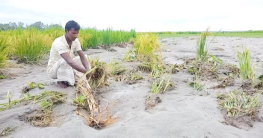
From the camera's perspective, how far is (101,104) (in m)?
A: 3.12

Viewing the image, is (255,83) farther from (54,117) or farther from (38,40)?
(38,40)

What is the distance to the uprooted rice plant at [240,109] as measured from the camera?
8.30 ft

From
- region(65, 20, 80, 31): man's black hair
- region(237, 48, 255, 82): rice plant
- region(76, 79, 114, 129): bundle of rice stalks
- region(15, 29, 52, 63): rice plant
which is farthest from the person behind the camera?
region(15, 29, 52, 63): rice plant

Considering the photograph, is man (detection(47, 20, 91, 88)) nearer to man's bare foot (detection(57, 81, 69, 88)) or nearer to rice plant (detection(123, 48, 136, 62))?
man's bare foot (detection(57, 81, 69, 88))

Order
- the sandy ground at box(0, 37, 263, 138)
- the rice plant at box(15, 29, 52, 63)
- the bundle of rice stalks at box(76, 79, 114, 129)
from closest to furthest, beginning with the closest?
1. the sandy ground at box(0, 37, 263, 138)
2. the bundle of rice stalks at box(76, 79, 114, 129)
3. the rice plant at box(15, 29, 52, 63)

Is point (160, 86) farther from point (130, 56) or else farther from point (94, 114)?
point (130, 56)

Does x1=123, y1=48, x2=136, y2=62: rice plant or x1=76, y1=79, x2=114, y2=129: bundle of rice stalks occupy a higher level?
x1=123, y1=48, x2=136, y2=62: rice plant

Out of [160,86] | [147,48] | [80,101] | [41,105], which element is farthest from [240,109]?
[147,48]

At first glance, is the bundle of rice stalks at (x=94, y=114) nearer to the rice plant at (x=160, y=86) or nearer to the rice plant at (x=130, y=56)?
the rice plant at (x=160, y=86)

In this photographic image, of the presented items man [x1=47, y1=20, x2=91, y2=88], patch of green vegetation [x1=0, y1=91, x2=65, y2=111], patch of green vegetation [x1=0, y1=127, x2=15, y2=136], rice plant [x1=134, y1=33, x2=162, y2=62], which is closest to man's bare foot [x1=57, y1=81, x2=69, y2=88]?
man [x1=47, y1=20, x2=91, y2=88]

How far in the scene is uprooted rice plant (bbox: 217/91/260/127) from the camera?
8.30 ft

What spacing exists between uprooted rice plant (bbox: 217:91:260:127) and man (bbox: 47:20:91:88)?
5.75ft

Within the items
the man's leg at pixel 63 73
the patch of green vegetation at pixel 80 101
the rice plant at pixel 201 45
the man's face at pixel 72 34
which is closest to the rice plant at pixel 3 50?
the man's leg at pixel 63 73

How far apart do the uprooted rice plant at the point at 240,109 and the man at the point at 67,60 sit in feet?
5.75
